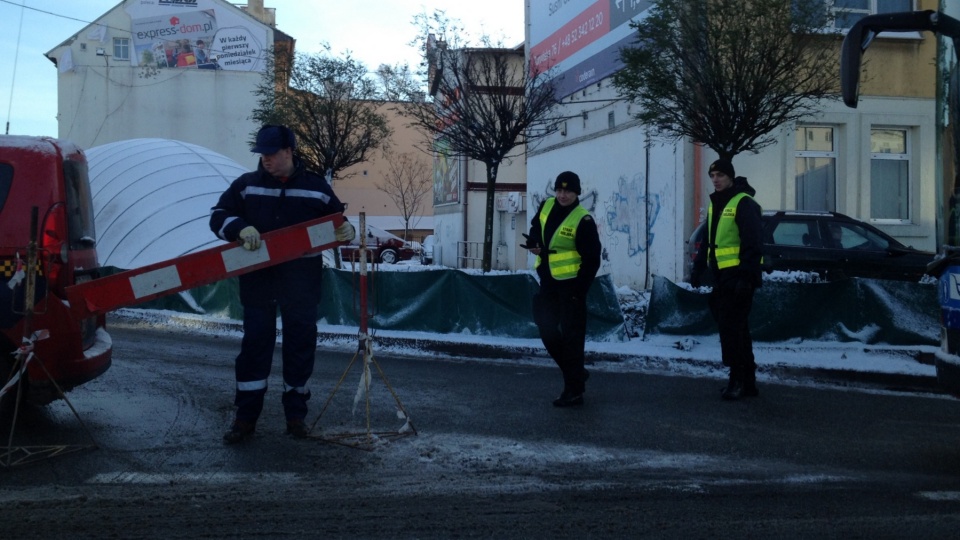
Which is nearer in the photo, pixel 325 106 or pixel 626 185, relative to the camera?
pixel 626 185

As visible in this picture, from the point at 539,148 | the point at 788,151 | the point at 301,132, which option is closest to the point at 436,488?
the point at 788,151

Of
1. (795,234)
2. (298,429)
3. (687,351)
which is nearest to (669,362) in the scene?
(687,351)

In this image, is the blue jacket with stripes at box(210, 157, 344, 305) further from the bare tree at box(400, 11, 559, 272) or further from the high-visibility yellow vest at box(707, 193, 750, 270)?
the bare tree at box(400, 11, 559, 272)

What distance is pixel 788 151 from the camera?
18.4 metres

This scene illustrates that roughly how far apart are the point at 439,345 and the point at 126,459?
7.06 metres

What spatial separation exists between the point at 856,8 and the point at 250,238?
50.6 ft

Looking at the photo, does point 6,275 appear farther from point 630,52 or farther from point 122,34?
point 122,34

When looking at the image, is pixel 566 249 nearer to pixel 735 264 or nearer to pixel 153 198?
pixel 735 264

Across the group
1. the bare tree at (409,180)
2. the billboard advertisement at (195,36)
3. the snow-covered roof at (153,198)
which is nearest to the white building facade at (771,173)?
the snow-covered roof at (153,198)

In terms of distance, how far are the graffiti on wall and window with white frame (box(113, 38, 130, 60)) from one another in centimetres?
3666

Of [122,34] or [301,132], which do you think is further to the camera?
[122,34]

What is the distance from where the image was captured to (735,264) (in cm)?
815

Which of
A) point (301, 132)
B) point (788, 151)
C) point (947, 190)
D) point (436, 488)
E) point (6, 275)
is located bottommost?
point (436, 488)

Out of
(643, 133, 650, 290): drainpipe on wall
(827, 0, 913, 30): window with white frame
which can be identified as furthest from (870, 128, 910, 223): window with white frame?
(643, 133, 650, 290): drainpipe on wall
